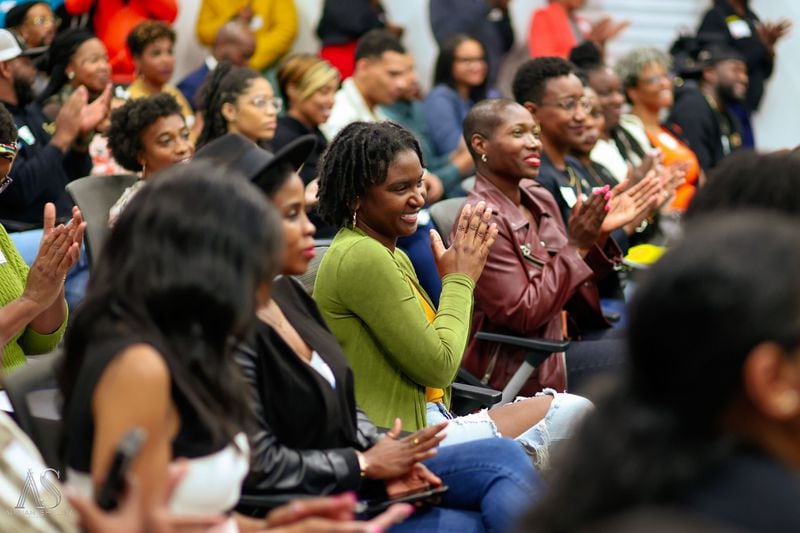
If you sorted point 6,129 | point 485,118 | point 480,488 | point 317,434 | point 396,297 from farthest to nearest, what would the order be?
point 485,118
point 6,129
point 396,297
point 480,488
point 317,434

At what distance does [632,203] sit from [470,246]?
1.19 metres

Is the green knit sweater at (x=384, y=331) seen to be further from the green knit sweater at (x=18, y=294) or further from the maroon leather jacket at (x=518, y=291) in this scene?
the green knit sweater at (x=18, y=294)

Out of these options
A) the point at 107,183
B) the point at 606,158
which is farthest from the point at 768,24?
the point at 107,183

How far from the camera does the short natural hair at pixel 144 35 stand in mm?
6242

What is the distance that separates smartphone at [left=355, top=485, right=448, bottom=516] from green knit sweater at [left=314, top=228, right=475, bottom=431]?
40 centimetres

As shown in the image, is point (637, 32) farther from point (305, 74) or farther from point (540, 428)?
point (540, 428)

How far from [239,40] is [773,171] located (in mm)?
4818

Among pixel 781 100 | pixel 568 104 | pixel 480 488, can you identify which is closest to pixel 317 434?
pixel 480 488

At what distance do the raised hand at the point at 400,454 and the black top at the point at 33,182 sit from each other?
243cm

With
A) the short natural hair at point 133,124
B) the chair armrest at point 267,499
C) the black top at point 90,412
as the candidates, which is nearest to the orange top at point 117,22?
the short natural hair at point 133,124

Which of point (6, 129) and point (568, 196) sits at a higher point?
point (6, 129)

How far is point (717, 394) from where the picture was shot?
1352 millimetres

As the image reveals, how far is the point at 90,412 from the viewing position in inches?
70.3

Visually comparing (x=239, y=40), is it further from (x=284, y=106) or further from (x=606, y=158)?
(x=606, y=158)
